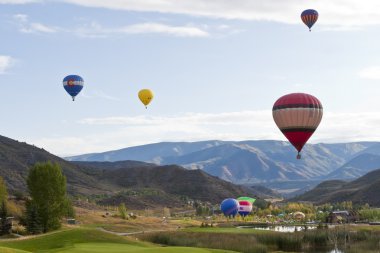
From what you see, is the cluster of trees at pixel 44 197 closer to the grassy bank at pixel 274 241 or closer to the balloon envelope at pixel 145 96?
the grassy bank at pixel 274 241

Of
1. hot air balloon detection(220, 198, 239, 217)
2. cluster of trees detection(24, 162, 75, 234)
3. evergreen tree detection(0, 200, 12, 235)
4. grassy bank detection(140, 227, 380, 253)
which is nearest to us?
grassy bank detection(140, 227, 380, 253)

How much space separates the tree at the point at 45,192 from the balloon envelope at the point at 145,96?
5556 cm

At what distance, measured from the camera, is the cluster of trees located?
77.9 m

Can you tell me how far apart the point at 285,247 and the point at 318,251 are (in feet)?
15.0

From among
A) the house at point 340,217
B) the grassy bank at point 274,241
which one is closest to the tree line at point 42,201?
the grassy bank at point 274,241

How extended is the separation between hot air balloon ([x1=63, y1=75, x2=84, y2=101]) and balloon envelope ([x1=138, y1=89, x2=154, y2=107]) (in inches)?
575

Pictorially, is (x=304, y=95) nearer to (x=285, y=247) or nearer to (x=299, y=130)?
(x=299, y=130)

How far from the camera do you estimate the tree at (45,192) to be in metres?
77.9

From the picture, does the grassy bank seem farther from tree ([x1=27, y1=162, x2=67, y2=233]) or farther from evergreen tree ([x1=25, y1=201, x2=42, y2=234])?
evergreen tree ([x1=25, y1=201, x2=42, y2=234])

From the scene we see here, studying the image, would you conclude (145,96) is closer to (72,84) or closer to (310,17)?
(72,84)

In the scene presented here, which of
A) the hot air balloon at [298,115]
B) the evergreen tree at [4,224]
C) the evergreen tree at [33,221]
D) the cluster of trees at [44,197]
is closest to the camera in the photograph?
the evergreen tree at [33,221]

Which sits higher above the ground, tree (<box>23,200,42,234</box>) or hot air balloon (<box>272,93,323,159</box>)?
hot air balloon (<box>272,93,323,159</box>)

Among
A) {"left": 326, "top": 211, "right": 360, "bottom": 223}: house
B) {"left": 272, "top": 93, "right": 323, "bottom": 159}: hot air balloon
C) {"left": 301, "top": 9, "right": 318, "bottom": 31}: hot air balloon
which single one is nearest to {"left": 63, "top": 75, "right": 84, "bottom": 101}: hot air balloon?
→ {"left": 301, "top": 9, "right": 318, "bottom": 31}: hot air balloon

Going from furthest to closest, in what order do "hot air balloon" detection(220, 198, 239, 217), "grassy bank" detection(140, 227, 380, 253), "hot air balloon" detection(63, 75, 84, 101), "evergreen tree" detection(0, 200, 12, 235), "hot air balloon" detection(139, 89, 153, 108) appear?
1. "hot air balloon" detection(139, 89, 153, 108)
2. "hot air balloon" detection(220, 198, 239, 217)
3. "hot air balloon" detection(63, 75, 84, 101)
4. "evergreen tree" detection(0, 200, 12, 235)
5. "grassy bank" detection(140, 227, 380, 253)
